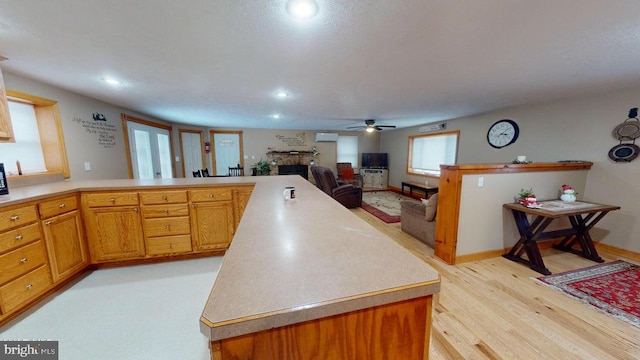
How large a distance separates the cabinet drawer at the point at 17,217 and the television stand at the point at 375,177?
284 inches

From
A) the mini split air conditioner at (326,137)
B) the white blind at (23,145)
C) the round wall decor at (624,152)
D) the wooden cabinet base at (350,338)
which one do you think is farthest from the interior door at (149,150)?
the round wall decor at (624,152)

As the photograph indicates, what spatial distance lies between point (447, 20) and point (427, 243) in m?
2.81

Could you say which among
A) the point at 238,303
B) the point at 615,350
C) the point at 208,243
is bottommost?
the point at 615,350

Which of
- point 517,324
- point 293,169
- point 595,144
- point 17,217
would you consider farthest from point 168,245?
point 595,144

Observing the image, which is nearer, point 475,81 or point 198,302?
point 198,302

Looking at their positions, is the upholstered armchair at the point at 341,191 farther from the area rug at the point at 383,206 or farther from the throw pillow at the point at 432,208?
the throw pillow at the point at 432,208

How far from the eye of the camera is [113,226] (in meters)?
2.48

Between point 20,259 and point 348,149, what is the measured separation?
7.60m

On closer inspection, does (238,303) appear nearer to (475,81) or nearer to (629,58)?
(475,81)

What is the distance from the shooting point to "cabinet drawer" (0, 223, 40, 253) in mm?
1685

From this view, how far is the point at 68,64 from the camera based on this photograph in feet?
6.64

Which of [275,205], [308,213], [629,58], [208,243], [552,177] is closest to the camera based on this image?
[308,213]

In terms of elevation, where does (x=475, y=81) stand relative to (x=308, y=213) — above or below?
above

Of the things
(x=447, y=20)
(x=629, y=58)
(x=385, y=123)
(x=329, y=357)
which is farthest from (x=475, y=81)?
(x=385, y=123)
